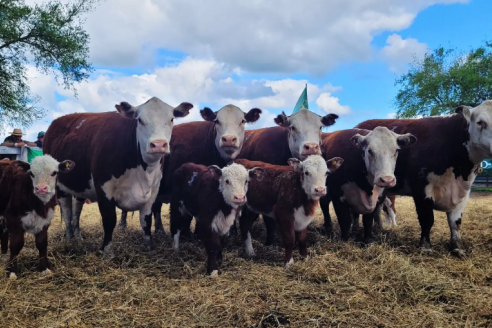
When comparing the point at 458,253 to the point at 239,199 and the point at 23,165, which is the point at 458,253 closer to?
the point at 239,199

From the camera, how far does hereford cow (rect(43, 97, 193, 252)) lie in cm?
580

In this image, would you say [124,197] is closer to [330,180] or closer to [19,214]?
[19,214]

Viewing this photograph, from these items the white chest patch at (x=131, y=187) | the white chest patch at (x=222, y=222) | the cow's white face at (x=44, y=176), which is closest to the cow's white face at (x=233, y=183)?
the white chest patch at (x=222, y=222)

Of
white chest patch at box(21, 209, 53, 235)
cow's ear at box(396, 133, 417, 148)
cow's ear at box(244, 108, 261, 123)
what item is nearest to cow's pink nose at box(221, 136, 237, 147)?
cow's ear at box(244, 108, 261, 123)

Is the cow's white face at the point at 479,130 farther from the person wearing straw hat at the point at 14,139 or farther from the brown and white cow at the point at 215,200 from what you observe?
the person wearing straw hat at the point at 14,139

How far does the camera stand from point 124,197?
6.04 meters

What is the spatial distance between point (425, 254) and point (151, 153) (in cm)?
439

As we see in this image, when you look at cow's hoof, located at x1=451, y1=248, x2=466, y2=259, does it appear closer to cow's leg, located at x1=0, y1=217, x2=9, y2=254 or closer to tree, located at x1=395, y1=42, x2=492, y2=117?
cow's leg, located at x1=0, y1=217, x2=9, y2=254

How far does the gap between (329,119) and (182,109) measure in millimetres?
2758

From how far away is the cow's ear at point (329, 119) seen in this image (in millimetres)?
7294

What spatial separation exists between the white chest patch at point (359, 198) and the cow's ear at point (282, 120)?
151 centimetres

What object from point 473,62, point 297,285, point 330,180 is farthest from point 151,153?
point 473,62

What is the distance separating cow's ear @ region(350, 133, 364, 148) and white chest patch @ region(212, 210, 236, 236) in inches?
98.4

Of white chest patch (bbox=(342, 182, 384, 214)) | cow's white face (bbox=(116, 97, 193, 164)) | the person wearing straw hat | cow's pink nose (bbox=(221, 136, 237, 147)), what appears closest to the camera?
cow's white face (bbox=(116, 97, 193, 164))
